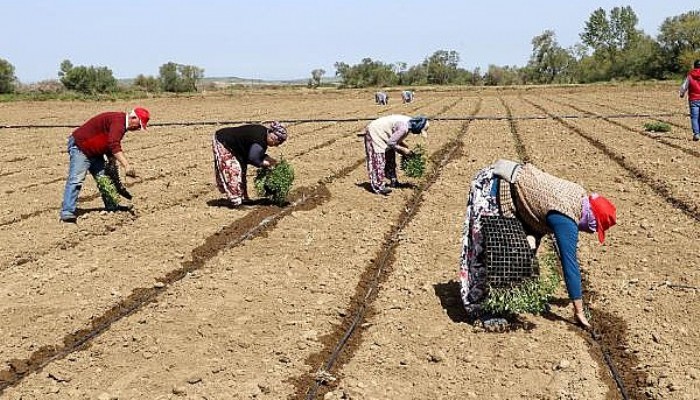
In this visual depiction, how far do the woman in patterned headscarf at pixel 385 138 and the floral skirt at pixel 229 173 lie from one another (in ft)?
5.74

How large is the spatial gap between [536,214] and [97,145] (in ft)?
17.9

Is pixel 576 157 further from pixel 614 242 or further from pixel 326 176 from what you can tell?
pixel 614 242

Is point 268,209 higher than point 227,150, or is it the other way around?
point 227,150

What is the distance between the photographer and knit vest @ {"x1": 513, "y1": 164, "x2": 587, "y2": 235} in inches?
175

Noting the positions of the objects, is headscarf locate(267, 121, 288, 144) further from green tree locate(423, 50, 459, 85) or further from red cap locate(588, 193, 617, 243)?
green tree locate(423, 50, 459, 85)

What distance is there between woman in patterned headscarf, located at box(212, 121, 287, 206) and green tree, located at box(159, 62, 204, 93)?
240 feet

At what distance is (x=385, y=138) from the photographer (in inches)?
363

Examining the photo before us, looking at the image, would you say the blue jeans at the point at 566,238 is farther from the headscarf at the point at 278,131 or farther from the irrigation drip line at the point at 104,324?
the headscarf at the point at 278,131

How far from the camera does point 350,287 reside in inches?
244

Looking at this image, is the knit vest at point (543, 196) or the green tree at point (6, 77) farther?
the green tree at point (6, 77)

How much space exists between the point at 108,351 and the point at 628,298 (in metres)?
4.05

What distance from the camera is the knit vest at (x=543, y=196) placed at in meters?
4.45

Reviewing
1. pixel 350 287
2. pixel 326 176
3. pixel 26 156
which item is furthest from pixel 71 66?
pixel 350 287

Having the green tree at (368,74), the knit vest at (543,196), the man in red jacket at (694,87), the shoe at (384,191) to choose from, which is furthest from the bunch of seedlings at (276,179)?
the green tree at (368,74)
